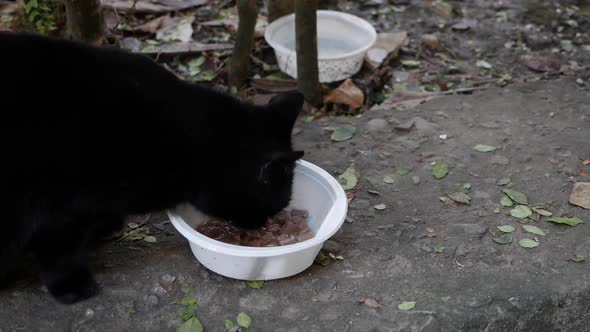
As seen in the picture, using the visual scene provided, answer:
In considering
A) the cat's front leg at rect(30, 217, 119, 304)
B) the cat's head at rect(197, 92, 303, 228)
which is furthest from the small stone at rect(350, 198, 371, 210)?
the cat's front leg at rect(30, 217, 119, 304)

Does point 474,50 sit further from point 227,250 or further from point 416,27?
point 227,250

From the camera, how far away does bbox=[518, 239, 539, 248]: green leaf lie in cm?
342

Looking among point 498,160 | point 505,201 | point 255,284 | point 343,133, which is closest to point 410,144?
point 343,133

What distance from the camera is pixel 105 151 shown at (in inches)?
113

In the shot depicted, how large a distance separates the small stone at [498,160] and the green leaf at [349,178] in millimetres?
792

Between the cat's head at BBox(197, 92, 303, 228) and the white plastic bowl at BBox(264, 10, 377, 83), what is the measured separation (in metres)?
1.91

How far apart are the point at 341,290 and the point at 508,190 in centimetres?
122

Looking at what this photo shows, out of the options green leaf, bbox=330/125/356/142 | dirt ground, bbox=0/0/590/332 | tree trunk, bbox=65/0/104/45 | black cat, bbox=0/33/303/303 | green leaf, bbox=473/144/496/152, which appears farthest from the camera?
tree trunk, bbox=65/0/104/45

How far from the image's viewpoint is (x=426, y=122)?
4508mm

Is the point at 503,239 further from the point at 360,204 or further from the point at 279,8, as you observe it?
the point at 279,8

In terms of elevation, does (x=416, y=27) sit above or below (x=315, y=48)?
below

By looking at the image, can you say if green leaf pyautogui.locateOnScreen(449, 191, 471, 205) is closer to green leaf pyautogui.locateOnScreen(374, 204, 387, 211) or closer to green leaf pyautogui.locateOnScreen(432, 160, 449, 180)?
green leaf pyautogui.locateOnScreen(432, 160, 449, 180)

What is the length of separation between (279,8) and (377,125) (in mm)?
1610

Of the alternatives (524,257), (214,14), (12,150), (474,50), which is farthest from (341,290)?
(214,14)
